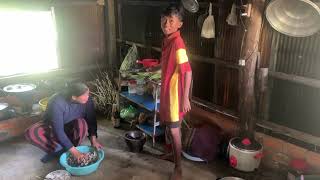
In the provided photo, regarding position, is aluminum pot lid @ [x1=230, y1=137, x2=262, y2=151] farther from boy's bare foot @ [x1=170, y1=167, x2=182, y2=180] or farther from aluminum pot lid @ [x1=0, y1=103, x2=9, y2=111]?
aluminum pot lid @ [x1=0, y1=103, x2=9, y2=111]

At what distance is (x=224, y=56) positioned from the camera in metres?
4.86

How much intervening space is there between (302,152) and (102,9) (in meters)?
5.25

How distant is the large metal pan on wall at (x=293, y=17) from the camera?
352 centimetres

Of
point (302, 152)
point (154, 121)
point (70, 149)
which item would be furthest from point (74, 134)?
point (302, 152)

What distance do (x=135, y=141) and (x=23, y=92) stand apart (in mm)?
2271

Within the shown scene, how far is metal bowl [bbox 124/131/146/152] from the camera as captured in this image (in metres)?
5.07

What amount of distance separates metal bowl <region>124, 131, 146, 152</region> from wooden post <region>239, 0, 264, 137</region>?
1662 mm

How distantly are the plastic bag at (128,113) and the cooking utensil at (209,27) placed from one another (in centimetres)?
215

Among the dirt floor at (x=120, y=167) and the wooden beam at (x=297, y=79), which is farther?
the dirt floor at (x=120, y=167)

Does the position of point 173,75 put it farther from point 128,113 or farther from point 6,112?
point 6,112

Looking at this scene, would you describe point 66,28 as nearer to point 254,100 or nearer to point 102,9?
point 102,9

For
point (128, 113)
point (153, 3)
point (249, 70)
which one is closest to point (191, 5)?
point (153, 3)

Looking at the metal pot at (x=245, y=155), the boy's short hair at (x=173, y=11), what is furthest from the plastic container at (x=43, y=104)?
the metal pot at (x=245, y=155)

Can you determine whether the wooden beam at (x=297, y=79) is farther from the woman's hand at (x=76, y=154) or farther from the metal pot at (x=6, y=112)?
the metal pot at (x=6, y=112)
